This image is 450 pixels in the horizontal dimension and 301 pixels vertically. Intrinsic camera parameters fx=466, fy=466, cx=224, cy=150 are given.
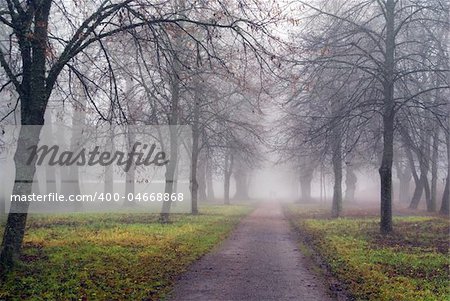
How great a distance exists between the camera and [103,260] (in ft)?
34.4

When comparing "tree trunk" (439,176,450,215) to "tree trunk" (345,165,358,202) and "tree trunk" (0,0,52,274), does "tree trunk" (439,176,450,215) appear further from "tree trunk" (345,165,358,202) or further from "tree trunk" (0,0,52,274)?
"tree trunk" (0,0,52,274)

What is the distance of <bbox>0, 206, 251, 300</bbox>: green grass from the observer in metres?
8.00

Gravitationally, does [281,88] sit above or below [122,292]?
above

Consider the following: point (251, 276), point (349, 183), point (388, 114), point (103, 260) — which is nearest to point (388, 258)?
point (251, 276)

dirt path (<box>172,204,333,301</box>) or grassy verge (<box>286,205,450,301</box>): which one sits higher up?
grassy verge (<box>286,205,450,301</box>)

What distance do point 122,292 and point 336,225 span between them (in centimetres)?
1343

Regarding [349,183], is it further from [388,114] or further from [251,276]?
[251,276]

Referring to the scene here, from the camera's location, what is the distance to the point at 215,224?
19672mm

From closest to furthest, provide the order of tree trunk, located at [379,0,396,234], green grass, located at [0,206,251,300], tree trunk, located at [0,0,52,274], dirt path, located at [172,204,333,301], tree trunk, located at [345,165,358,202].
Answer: green grass, located at [0,206,251,300] → dirt path, located at [172,204,333,301] → tree trunk, located at [0,0,52,274] → tree trunk, located at [379,0,396,234] → tree trunk, located at [345,165,358,202]

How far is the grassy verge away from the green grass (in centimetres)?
351

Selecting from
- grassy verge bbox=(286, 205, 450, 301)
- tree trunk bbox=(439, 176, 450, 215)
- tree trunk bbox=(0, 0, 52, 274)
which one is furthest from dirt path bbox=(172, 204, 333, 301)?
tree trunk bbox=(439, 176, 450, 215)

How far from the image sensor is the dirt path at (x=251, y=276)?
823 cm

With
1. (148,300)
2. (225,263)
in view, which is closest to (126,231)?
(225,263)

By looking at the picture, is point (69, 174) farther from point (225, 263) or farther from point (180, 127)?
point (225, 263)
